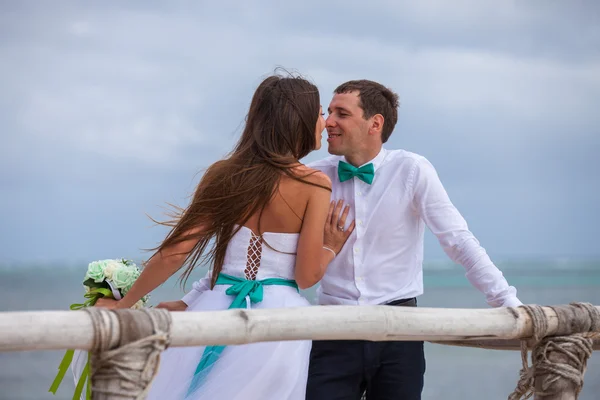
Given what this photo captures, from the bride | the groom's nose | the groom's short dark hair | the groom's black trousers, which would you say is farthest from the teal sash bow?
the groom's short dark hair

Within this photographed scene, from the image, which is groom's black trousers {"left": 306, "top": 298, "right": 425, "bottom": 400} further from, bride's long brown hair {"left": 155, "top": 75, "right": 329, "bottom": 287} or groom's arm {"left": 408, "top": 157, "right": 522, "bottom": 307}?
bride's long brown hair {"left": 155, "top": 75, "right": 329, "bottom": 287}

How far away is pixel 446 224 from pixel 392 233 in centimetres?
22

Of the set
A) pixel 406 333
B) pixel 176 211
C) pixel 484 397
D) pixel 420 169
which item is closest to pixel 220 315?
pixel 406 333

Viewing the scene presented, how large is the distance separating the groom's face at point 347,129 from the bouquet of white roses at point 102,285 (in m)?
0.96

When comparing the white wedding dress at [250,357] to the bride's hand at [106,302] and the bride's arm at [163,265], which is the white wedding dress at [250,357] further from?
the bride's hand at [106,302]

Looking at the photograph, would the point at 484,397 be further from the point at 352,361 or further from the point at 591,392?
the point at 352,361

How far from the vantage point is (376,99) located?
3.57 m

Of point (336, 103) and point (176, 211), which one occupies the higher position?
point (336, 103)

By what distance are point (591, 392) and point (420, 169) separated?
12.5 m

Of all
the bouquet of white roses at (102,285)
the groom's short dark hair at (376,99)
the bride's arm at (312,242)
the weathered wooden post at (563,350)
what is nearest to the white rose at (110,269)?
the bouquet of white roses at (102,285)

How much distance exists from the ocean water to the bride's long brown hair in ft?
0.95

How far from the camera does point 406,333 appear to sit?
2262 millimetres

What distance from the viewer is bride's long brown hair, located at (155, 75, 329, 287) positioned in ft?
9.40

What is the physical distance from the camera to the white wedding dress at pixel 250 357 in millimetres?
2713
